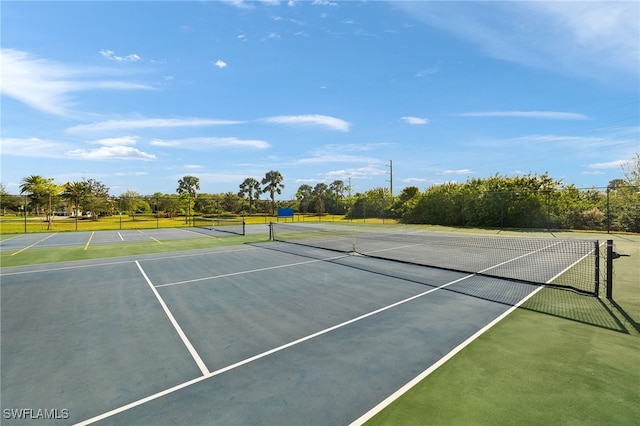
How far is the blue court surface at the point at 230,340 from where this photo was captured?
3.81 m

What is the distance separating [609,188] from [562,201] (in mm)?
4527

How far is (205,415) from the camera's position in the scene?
11.8 ft

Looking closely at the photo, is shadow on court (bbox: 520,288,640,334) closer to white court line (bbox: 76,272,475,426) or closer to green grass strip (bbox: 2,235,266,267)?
white court line (bbox: 76,272,475,426)

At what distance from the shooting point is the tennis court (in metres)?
3.84

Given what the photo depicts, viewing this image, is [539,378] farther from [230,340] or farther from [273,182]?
[273,182]

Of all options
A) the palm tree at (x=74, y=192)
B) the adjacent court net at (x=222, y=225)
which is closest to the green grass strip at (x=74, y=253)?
the adjacent court net at (x=222, y=225)

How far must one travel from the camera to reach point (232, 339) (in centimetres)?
568

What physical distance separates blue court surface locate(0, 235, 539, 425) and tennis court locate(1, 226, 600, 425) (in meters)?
0.03

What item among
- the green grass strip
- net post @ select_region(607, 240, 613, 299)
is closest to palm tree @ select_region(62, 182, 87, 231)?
the green grass strip

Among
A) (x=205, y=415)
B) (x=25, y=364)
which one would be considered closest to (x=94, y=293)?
(x=25, y=364)

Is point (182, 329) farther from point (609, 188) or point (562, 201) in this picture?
point (562, 201)

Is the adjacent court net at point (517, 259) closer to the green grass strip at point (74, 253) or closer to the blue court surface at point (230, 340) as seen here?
the blue court surface at point (230, 340)

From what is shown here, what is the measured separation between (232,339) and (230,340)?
5 cm

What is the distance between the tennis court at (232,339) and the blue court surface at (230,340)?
26 millimetres
